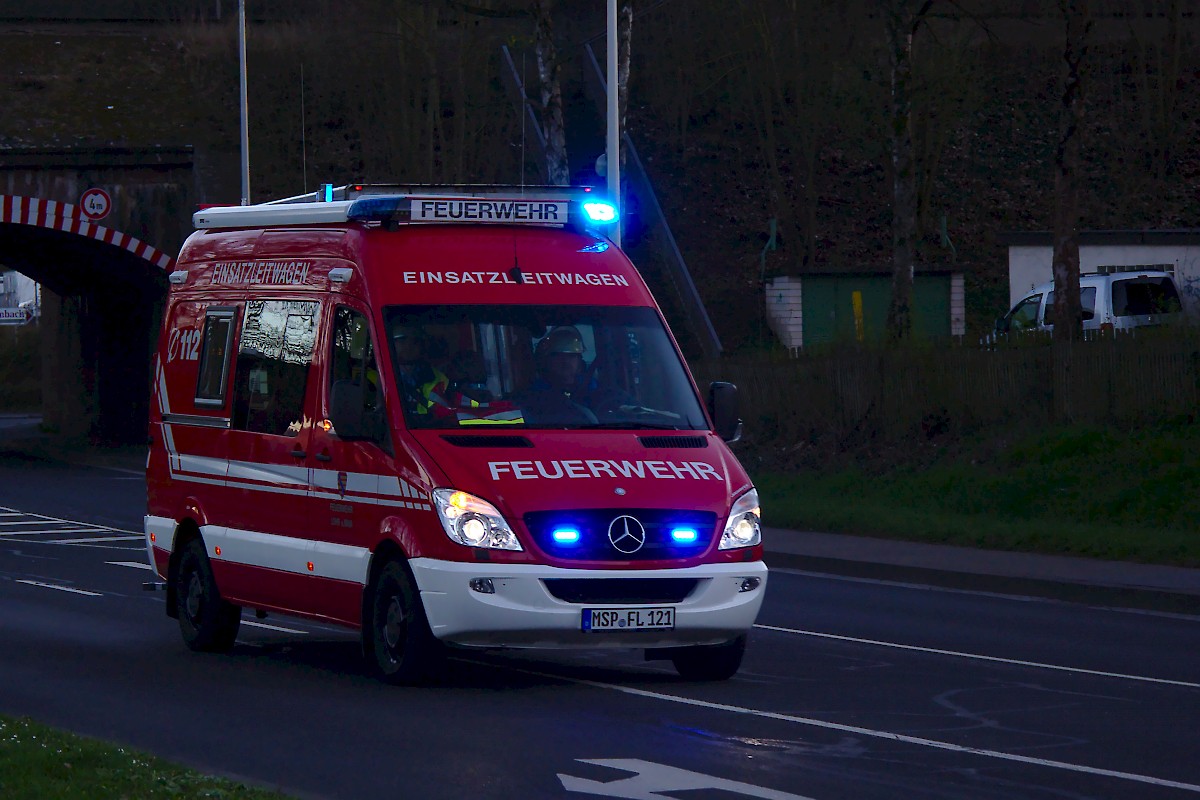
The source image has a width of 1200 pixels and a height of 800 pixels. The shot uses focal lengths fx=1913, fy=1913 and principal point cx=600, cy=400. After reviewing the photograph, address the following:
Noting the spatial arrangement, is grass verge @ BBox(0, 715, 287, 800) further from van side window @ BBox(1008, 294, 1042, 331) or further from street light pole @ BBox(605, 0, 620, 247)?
van side window @ BBox(1008, 294, 1042, 331)

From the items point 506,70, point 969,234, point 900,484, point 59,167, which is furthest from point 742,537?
point 506,70

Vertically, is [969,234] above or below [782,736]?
above

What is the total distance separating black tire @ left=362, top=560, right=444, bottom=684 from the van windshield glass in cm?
87

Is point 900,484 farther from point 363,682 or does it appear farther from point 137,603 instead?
point 363,682

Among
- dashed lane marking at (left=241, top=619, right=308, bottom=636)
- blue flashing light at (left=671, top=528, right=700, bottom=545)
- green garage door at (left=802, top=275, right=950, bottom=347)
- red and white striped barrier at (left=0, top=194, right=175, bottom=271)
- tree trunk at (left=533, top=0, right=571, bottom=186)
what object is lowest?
dashed lane marking at (left=241, top=619, right=308, bottom=636)

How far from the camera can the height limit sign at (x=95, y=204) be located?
36.4 meters

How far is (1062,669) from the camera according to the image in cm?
1177

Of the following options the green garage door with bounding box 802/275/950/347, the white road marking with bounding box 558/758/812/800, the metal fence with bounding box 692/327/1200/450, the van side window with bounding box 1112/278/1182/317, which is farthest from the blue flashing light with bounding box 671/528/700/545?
the green garage door with bounding box 802/275/950/347

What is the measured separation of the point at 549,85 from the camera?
108ft

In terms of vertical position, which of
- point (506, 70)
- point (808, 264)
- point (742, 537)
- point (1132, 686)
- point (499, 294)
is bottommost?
point (1132, 686)

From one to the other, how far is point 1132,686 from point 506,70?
38028 millimetres

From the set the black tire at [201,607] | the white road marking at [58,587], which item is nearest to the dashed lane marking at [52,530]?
the white road marking at [58,587]

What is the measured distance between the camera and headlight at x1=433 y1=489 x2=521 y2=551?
988cm

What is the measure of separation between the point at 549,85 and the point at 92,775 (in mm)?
26581
